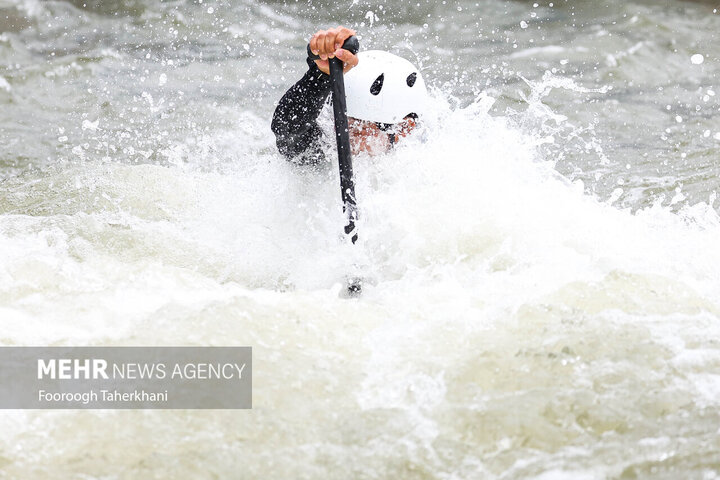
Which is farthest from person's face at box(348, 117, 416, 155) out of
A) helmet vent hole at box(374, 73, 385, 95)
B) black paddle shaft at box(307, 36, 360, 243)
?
black paddle shaft at box(307, 36, 360, 243)

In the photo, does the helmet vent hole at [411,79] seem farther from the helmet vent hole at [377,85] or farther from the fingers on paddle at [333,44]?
the fingers on paddle at [333,44]

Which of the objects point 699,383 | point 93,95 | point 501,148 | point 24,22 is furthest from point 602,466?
point 24,22

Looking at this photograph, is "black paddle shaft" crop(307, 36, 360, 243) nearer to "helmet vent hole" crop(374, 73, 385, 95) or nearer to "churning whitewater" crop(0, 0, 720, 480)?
"churning whitewater" crop(0, 0, 720, 480)

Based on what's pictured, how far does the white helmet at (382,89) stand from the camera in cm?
364

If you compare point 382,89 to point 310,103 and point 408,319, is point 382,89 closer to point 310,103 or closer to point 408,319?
point 310,103

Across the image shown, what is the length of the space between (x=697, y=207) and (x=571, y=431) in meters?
2.56

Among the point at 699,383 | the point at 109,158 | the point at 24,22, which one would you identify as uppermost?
the point at 24,22

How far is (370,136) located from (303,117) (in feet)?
1.24

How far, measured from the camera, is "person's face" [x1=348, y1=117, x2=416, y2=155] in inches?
147

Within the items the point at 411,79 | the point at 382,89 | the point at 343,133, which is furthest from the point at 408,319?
the point at 411,79

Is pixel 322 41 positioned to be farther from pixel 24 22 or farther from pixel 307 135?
pixel 24 22

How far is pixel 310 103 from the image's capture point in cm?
350

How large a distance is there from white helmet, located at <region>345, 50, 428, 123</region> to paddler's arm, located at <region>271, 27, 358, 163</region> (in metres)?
0.20

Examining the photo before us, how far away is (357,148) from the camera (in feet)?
12.3
